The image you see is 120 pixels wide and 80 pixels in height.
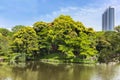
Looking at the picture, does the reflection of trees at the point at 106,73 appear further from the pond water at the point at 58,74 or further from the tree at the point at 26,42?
the tree at the point at 26,42

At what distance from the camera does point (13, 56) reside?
30.1 metres

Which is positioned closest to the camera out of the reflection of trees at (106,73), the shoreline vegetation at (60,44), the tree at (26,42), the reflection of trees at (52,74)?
the reflection of trees at (52,74)

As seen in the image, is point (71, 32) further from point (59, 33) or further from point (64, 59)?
point (64, 59)

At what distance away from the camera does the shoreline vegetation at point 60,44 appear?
31.1m

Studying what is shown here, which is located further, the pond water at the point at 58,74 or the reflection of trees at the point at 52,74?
the reflection of trees at the point at 52,74

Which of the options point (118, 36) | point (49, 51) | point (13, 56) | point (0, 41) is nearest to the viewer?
point (13, 56)

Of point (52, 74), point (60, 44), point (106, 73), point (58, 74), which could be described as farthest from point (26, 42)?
point (106, 73)

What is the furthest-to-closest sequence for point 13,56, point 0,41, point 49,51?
point 49,51 < point 0,41 < point 13,56

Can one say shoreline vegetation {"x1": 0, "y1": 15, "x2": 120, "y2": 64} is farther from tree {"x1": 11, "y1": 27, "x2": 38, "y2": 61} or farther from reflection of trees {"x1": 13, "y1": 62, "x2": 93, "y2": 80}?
reflection of trees {"x1": 13, "y1": 62, "x2": 93, "y2": 80}

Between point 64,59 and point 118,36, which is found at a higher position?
point 118,36

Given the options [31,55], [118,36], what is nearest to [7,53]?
[31,55]

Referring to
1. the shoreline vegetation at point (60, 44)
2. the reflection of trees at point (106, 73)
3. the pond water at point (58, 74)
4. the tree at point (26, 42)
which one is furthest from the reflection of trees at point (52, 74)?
the tree at point (26, 42)

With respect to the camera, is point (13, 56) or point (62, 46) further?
point (62, 46)

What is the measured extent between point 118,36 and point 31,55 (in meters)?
12.4
